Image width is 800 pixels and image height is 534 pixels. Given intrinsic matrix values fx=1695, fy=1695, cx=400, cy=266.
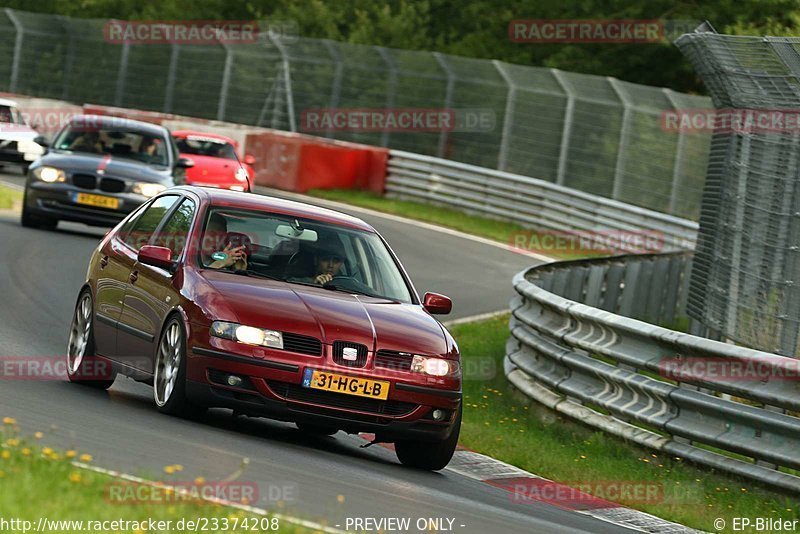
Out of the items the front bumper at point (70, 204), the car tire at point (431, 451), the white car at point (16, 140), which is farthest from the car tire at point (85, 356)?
the white car at point (16, 140)

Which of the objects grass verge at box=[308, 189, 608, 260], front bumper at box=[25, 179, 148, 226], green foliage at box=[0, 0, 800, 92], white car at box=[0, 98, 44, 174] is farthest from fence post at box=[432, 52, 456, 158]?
front bumper at box=[25, 179, 148, 226]

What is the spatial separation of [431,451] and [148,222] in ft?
8.73

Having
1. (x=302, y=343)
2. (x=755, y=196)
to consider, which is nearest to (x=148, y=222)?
(x=302, y=343)

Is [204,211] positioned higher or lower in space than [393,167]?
higher

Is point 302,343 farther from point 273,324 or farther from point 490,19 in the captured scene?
point 490,19

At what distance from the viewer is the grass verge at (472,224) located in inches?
1190

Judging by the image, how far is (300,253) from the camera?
10.4 metres

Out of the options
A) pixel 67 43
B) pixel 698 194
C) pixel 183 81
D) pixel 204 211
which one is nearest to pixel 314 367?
pixel 204 211

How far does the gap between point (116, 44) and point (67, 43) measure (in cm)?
192

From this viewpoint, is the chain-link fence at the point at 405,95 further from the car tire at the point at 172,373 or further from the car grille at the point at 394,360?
the car tire at the point at 172,373

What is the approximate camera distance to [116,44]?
4375 cm

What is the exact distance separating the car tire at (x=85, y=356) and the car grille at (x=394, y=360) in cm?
219

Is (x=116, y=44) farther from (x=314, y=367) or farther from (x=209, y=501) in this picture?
(x=209, y=501)

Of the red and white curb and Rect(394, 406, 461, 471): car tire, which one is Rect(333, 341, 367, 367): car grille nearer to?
Rect(394, 406, 461, 471): car tire
